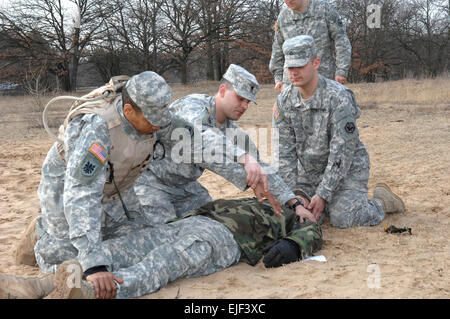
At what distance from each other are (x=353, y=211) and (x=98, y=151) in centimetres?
214

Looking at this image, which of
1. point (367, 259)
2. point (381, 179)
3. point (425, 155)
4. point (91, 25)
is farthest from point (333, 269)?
point (91, 25)

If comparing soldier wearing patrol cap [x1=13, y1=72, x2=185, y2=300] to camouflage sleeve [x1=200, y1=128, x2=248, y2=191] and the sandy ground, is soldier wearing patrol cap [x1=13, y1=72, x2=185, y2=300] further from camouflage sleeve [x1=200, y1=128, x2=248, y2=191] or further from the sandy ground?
the sandy ground

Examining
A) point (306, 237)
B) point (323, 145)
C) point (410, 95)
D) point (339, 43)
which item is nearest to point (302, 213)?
point (306, 237)

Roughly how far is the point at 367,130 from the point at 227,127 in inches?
203

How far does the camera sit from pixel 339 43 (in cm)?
489

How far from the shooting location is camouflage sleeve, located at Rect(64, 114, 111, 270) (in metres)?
2.42

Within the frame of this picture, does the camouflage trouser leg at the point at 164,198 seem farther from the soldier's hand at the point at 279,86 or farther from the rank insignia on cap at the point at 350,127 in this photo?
the soldier's hand at the point at 279,86

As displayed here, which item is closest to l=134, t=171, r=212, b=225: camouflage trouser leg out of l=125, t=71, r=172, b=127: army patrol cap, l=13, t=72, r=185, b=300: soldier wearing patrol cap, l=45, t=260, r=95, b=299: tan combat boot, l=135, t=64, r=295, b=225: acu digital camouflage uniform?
l=135, t=64, r=295, b=225: acu digital camouflage uniform

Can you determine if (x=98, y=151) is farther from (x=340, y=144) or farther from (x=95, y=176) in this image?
(x=340, y=144)

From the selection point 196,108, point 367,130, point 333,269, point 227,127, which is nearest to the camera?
point 333,269

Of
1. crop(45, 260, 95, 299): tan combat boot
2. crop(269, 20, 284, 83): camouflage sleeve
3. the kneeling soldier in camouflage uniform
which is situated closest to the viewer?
crop(45, 260, 95, 299): tan combat boot

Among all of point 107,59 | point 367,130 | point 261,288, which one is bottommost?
point 261,288

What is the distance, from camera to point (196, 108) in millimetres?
3539

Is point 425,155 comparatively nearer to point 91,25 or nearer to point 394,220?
point 394,220
